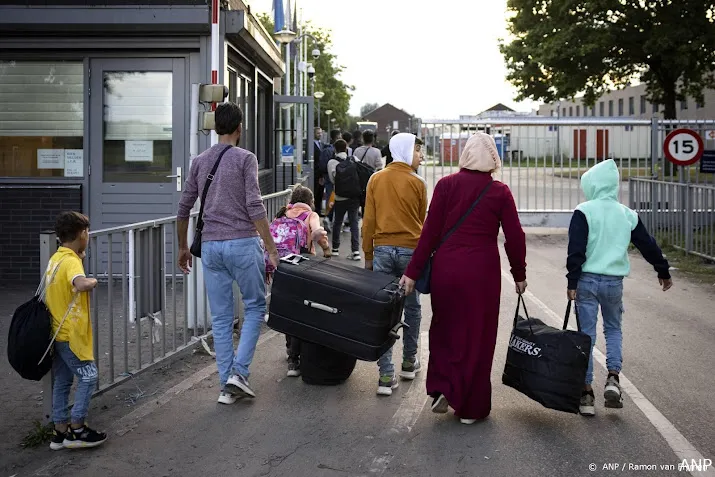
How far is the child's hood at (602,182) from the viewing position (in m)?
6.62

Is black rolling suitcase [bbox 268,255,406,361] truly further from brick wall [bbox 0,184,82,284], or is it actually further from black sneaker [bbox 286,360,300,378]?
brick wall [bbox 0,184,82,284]

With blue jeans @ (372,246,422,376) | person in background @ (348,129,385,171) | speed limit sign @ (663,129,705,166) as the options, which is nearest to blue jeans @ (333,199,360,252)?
person in background @ (348,129,385,171)

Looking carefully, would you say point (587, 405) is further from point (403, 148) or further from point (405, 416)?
point (403, 148)

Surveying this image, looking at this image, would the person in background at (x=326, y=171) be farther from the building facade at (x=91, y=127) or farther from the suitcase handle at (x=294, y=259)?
the suitcase handle at (x=294, y=259)

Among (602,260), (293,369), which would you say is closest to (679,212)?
(602,260)

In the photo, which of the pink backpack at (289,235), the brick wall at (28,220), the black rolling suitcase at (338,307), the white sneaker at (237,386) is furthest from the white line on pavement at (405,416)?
the brick wall at (28,220)

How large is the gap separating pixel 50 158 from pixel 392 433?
840cm

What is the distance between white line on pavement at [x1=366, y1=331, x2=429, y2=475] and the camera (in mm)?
5434

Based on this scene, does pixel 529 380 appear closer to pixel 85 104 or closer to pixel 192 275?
pixel 192 275

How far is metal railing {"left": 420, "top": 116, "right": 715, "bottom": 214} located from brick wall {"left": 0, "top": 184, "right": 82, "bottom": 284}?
29.6ft

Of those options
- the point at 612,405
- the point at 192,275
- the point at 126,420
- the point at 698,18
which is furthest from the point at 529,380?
the point at 698,18

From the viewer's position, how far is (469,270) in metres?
6.16

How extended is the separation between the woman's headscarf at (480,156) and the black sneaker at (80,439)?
2879 millimetres

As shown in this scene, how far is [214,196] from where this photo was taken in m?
6.61
